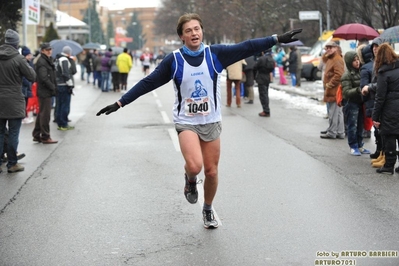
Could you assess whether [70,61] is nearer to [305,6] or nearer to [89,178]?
[89,178]

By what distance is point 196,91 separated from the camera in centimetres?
625

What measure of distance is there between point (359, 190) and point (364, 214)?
1374 millimetres

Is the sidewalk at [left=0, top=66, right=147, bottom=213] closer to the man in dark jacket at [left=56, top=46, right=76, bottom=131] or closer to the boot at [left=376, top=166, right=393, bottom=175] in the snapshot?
the man in dark jacket at [left=56, top=46, right=76, bottom=131]

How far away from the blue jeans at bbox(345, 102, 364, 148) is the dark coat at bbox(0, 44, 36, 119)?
16.8 feet

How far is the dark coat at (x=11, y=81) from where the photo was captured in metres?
9.82

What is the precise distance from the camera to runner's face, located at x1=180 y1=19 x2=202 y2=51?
617 cm

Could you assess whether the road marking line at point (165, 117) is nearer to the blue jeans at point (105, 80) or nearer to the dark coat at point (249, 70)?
the dark coat at point (249, 70)

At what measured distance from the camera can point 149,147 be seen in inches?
→ 503

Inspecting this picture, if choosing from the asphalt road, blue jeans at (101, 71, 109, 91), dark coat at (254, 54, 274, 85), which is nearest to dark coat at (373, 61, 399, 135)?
the asphalt road

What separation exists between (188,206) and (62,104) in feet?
27.0

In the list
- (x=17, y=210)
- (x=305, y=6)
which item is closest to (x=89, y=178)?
(x=17, y=210)

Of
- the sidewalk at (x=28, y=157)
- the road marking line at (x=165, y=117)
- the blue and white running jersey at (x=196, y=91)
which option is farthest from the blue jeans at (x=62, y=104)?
the blue and white running jersey at (x=196, y=91)

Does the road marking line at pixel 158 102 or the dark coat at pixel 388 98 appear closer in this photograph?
the dark coat at pixel 388 98

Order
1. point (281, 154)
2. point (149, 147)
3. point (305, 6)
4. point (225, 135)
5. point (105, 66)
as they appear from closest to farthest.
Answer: point (281, 154), point (149, 147), point (225, 135), point (105, 66), point (305, 6)
